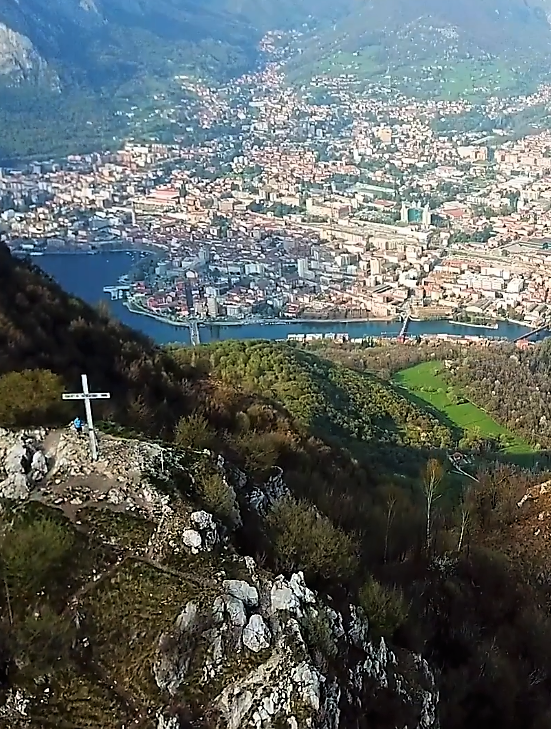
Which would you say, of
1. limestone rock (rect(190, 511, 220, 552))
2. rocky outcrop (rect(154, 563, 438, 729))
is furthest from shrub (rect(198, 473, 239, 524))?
rocky outcrop (rect(154, 563, 438, 729))

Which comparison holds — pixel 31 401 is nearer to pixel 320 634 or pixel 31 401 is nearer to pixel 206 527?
pixel 206 527

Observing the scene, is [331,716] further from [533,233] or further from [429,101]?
[429,101]

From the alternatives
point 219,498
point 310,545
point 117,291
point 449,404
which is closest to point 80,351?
point 219,498

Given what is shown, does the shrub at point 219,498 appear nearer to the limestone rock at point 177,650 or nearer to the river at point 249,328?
the limestone rock at point 177,650

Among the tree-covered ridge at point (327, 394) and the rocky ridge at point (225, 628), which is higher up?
the rocky ridge at point (225, 628)

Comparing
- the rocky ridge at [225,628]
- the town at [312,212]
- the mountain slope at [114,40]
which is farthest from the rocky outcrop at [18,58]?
the rocky ridge at [225,628]

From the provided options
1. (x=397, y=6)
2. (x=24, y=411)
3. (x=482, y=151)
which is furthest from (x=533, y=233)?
(x=397, y=6)

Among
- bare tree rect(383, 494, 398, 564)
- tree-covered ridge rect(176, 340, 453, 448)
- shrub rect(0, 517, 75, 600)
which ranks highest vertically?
shrub rect(0, 517, 75, 600)

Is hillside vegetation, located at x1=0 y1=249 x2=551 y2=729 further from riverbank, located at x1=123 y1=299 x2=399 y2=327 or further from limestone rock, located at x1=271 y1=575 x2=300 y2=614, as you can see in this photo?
riverbank, located at x1=123 y1=299 x2=399 y2=327
